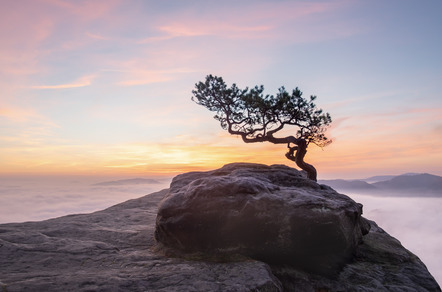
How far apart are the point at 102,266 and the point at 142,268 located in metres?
1.57

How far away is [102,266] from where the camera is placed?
31.3 ft

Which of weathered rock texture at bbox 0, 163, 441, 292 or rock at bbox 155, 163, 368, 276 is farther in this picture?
rock at bbox 155, 163, 368, 276

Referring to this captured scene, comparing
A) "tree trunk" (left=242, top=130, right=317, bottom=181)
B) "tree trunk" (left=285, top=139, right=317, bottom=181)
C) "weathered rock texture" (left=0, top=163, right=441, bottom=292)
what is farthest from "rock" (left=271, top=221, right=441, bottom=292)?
"tree trunk" (left=242, top=130, right=317, bottom=181)

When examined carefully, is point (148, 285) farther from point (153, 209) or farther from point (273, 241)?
point (153, 209)

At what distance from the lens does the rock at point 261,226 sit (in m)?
10.6

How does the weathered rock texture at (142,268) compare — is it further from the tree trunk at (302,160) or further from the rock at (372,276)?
the tree trunk at (302,160)

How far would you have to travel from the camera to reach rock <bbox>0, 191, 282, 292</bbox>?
7668 mm

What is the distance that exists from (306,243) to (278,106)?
43.3 ft

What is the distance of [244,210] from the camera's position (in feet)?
34.7

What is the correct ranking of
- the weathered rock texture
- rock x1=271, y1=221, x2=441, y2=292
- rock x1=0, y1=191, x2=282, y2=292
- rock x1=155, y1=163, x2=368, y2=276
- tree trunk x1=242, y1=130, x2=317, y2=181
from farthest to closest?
tree trunk x1=242, y1=130, x2=317, y2=181, rock x1=155, y1=163, x2=368, y2=276, rock x1=271, y1=221, x2=441, y2=292, the weathered rock texture, rock x1=0, y1=191, x2=282, y2=292

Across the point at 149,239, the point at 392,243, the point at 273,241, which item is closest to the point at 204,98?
the point at 149,239

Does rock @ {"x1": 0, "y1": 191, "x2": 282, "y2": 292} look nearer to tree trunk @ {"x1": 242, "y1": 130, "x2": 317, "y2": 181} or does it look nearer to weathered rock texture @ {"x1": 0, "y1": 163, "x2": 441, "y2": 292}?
weathered rock texture @ {"x1": 0, "y1": 163, "x2": 441, "y2": 292}

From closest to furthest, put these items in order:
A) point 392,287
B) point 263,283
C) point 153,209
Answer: point 263,283, point 392,287, point 153,209

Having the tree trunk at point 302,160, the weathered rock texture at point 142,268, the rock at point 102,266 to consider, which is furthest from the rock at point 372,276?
the tree trunk at point 302,160
